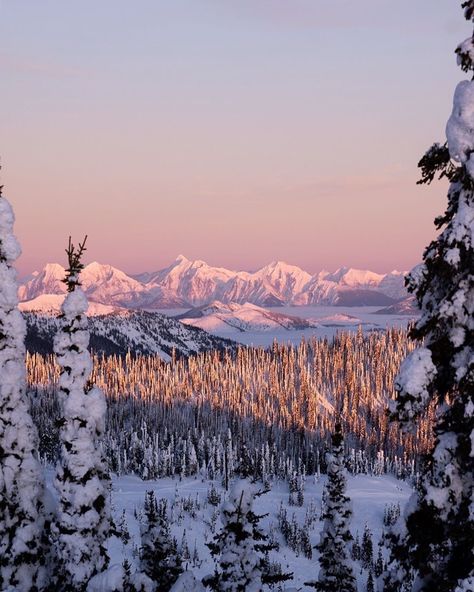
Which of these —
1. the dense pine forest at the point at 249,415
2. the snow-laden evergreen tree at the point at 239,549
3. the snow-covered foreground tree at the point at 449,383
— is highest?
the snow-covered foreground tree at the point at 449,383

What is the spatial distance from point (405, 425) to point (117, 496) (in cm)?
6341

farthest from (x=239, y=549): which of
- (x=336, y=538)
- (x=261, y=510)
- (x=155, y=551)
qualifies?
(x=261, y=510)

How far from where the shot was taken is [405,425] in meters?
9.92

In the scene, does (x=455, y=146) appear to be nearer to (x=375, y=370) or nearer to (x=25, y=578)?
(x=25, y=578)

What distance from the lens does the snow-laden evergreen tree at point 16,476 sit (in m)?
17.9

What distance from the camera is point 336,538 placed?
24.7 m

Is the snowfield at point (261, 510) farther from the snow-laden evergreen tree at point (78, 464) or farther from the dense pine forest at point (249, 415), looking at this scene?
the snow-laden evergreen tree at point (78, 464)

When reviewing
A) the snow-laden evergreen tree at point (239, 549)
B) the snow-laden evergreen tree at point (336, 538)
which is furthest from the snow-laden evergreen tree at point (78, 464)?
the snow-laden evergreen tree at point (336, 538)

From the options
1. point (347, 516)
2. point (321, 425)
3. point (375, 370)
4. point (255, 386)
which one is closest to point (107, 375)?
point (255, 386)

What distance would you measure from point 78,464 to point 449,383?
35.9 ft

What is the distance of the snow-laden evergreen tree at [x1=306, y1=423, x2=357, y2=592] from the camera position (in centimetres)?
2464

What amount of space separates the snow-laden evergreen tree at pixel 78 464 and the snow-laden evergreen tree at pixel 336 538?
33.3 feet

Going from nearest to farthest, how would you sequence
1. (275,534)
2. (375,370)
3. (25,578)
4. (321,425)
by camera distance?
(25,578) < (275,534) < (321,425) < (375,370)

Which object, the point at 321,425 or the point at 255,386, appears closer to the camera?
the point at 321,425
